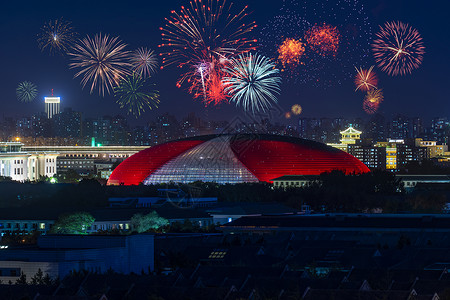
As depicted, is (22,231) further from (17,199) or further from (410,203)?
(410,203)

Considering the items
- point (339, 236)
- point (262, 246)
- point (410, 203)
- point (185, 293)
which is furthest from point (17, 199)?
point (185, 293)

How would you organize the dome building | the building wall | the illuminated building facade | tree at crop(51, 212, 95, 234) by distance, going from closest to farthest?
1. the building wall
2. tree at crop(51, 212, 95, 234)
3. the dome building
4. the illuminated building facade

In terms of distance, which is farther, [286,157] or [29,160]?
[29,160]

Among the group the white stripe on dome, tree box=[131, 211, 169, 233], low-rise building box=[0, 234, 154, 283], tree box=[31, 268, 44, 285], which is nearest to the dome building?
the white stripe on dome

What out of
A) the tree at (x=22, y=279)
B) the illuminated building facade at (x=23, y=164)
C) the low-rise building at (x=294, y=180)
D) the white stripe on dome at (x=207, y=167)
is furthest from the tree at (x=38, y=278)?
the illuminated building facade at (x=23, y=164)

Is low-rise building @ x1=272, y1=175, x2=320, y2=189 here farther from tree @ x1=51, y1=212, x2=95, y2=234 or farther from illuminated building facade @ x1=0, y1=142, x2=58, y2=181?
illuminated building facade @ x1=0, y1=142, x2=58, y2=181

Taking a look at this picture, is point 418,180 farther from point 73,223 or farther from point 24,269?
point 24,269

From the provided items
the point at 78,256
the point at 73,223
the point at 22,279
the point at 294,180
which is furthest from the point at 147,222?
the point at 294,180
